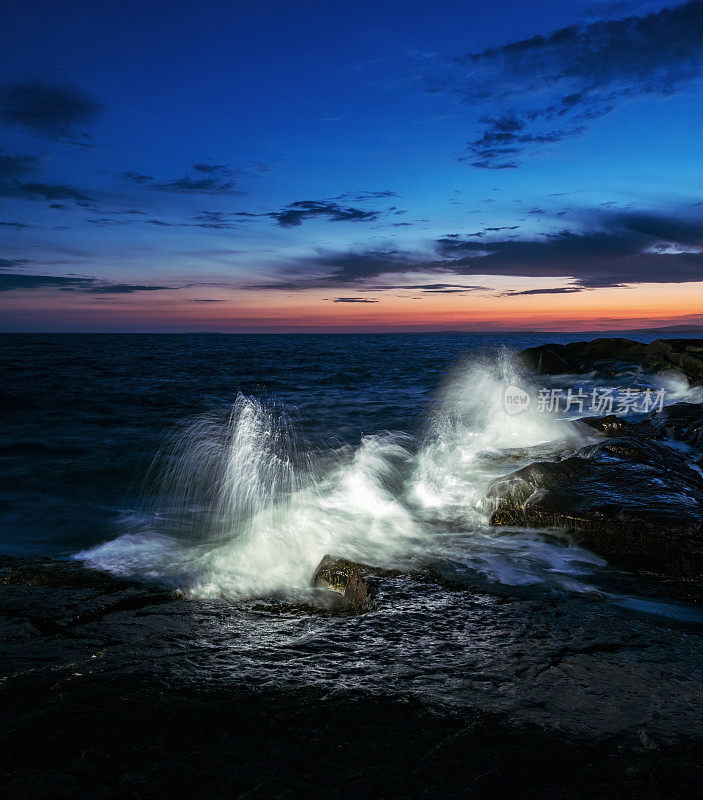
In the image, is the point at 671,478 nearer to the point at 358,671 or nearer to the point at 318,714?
the point at 358,671

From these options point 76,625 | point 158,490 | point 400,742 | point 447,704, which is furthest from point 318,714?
point 158,490

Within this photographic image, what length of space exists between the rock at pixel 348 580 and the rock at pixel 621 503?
271cm

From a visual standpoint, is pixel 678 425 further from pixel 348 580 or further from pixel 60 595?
pixel 60 595

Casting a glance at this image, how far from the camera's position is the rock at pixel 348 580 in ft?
14.5

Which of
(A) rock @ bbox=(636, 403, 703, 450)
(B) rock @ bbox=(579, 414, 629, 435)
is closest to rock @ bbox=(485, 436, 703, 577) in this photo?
(B) rock @ bbox=(579, 414, 629, 435)

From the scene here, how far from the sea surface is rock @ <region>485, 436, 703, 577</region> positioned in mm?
316

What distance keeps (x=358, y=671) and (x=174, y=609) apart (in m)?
1.92

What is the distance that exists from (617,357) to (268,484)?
34.1m

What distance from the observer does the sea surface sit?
567 centimetres

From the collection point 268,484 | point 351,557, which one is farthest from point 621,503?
point 268,484

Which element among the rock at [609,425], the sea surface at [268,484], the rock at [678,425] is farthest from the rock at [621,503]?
the rock at [678,425]

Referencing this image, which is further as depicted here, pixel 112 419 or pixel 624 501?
pixel 112 419

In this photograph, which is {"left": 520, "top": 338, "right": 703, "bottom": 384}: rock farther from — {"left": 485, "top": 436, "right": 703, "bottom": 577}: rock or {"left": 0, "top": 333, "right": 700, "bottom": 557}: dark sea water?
{"left": 485, "top": 436, "right": 703, "bottom": 577}: rock

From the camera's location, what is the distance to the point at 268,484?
33.6ft
